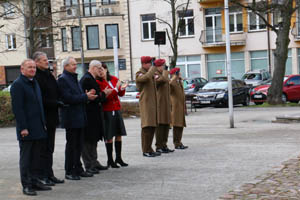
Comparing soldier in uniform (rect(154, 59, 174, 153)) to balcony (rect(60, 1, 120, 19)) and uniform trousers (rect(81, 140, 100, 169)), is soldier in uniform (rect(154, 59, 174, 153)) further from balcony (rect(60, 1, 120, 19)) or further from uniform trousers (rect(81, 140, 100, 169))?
balcony (rect(60, 1, 120, 19))

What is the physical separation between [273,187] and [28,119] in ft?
12.0

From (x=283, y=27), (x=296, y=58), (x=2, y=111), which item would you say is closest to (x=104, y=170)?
(x=2, y=111)

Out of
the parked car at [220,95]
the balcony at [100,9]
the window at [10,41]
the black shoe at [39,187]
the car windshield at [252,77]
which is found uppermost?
the balcony at [100,9]

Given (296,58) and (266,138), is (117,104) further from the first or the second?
(296,58)

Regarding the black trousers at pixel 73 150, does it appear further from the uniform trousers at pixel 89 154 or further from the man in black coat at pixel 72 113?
the uniform trousers at pixel 89 154

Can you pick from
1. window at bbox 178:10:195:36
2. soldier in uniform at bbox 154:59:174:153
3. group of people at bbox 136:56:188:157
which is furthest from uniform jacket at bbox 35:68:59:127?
window at bbox 178:10:195:36

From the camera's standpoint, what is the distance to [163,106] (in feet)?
39.5

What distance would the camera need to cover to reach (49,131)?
8.99 m

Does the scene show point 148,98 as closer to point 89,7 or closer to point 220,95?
point 220,95

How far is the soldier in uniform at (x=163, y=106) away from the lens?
38.9 feet

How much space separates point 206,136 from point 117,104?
555cm

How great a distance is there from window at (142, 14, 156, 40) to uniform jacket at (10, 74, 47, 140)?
42.8m

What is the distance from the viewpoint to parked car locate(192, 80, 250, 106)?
96.0 ft

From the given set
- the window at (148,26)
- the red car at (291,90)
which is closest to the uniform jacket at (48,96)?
the red car at (291,90)
